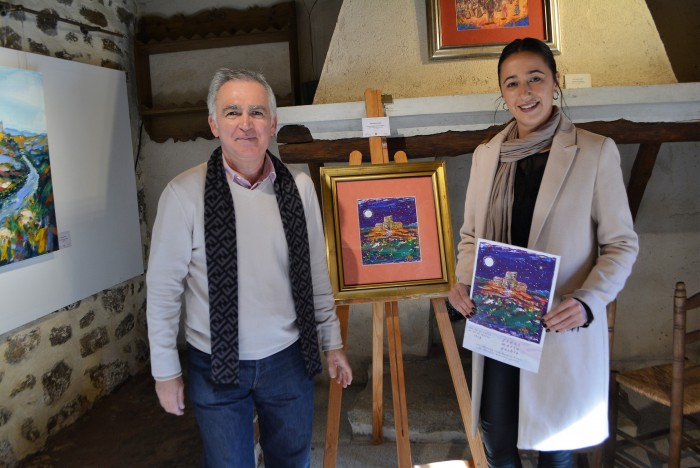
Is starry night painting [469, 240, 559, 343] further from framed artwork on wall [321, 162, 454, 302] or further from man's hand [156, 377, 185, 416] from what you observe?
man's hand [156, 377, 185, 416]

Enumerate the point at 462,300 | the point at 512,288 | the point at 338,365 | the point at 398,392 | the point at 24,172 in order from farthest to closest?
the point at 24,172 → the point at 398,392 → the point at 338,365 → the point at 462,300 → the point at 512,288

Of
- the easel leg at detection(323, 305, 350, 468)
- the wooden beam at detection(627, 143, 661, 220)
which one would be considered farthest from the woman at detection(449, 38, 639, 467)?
the wooden beam at detection(627, 143, 661, 220)

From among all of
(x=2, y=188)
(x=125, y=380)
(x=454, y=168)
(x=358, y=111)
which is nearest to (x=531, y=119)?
(x=358, y=111)

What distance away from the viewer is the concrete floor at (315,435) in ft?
8.76

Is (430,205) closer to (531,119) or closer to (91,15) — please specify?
(531,119)

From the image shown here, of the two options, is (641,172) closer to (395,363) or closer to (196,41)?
(395,363)

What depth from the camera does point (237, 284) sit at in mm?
1482

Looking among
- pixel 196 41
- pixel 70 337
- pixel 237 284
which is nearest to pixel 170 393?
pixel 237 284

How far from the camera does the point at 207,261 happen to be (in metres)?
1.47

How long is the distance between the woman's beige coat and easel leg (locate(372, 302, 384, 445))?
92cm

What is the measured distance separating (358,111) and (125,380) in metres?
2.36

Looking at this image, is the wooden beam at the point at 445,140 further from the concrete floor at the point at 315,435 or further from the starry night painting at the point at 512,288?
the concrete floor at the point at 315,435

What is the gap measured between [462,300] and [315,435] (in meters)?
1.70

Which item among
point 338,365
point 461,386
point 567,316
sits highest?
point 567,316
